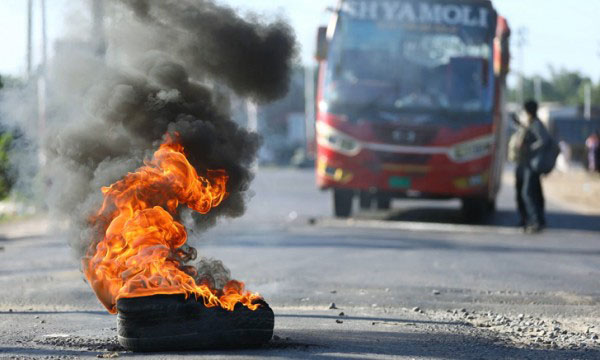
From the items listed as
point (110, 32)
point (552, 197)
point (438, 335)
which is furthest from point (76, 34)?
point (552, 197)

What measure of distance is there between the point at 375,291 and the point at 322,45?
27.0 feet

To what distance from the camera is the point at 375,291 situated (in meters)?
9.31

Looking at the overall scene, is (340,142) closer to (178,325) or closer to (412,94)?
(412,94)

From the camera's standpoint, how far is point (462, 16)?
1697 centimetres

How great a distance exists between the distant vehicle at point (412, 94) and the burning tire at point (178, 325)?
11.0 meters

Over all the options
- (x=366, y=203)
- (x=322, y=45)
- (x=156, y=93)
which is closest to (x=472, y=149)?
(x=322, y=45)

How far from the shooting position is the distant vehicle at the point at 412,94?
55.0ft

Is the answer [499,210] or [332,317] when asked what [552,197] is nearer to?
[499,210]

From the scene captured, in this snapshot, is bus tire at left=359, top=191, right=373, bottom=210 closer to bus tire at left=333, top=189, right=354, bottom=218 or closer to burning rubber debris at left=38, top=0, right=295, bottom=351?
bus tire at left=333, top=189, right=354, bottom=218

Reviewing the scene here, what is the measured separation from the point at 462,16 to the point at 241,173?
10689mm

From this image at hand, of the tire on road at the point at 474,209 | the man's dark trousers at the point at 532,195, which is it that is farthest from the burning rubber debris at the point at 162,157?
the tire on road at the point at 474,209

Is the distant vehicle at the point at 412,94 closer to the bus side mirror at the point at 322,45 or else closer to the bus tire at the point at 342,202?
the bus side mirror at the point at 322,45

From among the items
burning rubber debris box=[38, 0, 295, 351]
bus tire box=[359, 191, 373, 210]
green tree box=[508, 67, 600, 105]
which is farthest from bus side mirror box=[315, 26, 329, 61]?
green tree box=[508, 67, 600, 105]

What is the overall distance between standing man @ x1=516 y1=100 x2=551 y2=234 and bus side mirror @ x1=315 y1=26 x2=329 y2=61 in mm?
3417
